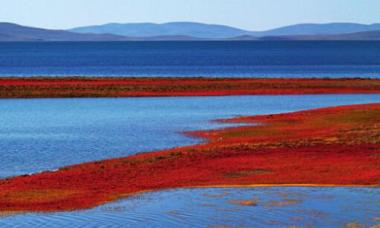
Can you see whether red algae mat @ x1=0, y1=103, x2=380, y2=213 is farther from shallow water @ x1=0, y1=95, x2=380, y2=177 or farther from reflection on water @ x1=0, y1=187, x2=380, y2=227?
shallow water @ x1=0, y1=95, x2=380, y2=177

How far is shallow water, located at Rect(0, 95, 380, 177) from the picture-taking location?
37781 mm

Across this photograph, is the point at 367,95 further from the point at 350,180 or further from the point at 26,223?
the point at 26,223

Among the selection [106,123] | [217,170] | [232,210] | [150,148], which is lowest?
[106,123]

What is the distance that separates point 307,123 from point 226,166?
16726 mm

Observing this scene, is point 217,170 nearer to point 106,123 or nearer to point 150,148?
point 150,148

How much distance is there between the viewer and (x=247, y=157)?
1406 inches

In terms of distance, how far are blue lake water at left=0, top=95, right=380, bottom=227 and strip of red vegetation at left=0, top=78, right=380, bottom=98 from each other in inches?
172

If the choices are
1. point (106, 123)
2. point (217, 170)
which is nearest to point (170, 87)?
point (106, 123)

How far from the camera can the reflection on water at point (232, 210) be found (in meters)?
23.8

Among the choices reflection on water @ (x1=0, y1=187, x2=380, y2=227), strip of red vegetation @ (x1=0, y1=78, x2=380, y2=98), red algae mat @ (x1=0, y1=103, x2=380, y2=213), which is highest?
reflection on water @ (x1=0, y1=187, x2=380, y2=227)

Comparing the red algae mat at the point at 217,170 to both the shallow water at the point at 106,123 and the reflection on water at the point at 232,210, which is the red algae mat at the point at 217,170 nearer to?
the reflection on water at the point at 232,210

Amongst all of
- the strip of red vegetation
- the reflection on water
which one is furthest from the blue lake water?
the strip of red vegetation

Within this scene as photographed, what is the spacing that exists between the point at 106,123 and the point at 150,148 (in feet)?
37.4

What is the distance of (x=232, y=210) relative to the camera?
2528 cm
